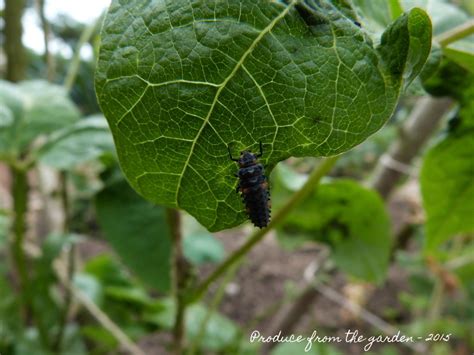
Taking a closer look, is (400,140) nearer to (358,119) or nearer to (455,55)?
(455,55)

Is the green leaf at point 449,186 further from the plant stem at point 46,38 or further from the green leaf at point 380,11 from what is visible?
the plant stem at point 46,38

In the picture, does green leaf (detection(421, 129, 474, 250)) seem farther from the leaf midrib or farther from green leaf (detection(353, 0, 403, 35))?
the leaf midrib

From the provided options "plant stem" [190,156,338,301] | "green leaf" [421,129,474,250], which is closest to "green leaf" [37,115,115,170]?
"plant stem" [190,156,338,301]

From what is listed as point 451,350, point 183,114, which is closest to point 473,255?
point 451,350

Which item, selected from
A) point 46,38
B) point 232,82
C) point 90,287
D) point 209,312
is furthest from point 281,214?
point 46,38

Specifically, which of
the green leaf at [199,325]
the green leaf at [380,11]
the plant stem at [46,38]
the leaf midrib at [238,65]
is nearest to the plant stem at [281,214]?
the green leaf at [380,11]
